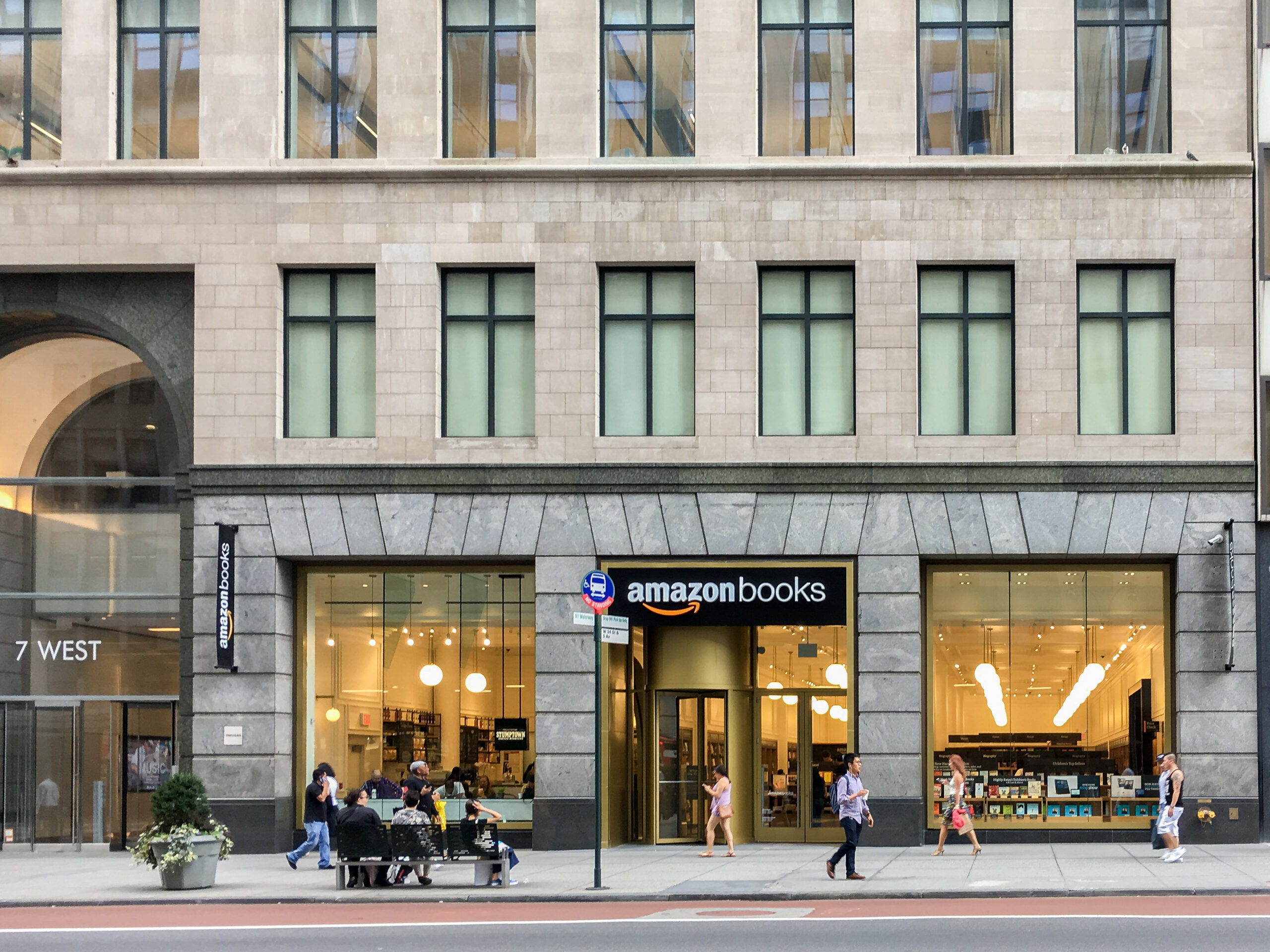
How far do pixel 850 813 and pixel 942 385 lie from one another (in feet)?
28.6

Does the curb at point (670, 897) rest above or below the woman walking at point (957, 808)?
below

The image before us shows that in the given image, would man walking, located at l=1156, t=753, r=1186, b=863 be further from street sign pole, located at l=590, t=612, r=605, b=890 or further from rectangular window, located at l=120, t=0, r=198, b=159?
rectangular window, located at l=120, t=0, r=198, b=159

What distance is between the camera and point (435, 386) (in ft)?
91.8

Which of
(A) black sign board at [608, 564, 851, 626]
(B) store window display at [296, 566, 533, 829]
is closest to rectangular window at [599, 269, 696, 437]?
(A) black sign board at [608, 564, 851, 626]

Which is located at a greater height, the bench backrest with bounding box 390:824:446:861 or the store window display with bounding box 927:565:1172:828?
the store window display with bounding box 927:565:1172:828

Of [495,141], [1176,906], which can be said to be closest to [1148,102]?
[495,141]

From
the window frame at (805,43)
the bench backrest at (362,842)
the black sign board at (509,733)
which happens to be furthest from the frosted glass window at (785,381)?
the bench backrest at (362,842)

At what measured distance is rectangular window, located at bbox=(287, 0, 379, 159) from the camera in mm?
28828

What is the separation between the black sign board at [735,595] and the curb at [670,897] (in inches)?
298

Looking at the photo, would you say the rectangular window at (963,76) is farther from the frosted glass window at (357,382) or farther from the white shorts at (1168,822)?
the white shorts at (1168,822)

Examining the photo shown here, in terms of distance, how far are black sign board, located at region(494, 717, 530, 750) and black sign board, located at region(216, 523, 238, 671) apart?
4.52 metres

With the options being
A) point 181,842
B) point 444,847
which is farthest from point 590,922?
point 181,842

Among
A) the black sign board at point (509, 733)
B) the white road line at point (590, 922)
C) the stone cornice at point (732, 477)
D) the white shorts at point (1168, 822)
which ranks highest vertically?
the stone cornice at point (732, 477)

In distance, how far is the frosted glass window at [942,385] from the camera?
27797 mm
